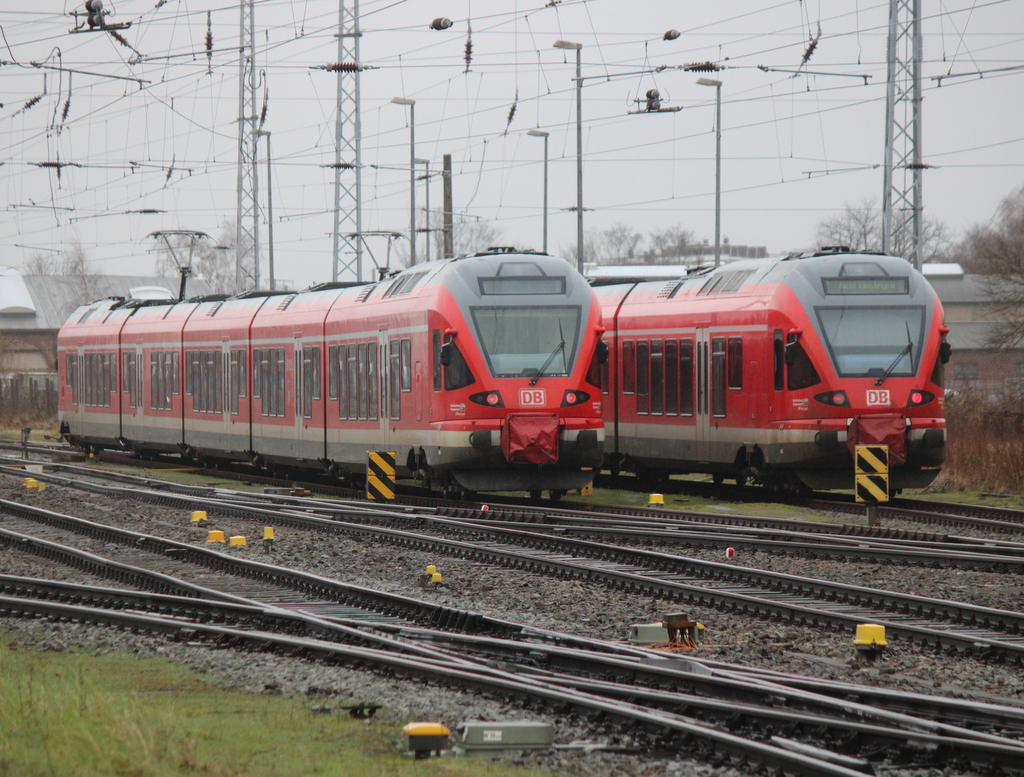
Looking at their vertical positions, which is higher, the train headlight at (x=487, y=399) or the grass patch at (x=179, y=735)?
the train headlight at (x=487, y=399)

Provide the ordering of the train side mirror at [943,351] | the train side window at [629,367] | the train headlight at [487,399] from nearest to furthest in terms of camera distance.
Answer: the train headlight at [487,399], the train side mirror at [943,351], the train side window at [629,367]

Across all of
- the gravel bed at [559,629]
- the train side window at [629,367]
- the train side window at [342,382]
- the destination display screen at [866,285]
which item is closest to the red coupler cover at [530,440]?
the gravel bed at [559,629]

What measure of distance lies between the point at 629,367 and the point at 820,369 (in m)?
5.49

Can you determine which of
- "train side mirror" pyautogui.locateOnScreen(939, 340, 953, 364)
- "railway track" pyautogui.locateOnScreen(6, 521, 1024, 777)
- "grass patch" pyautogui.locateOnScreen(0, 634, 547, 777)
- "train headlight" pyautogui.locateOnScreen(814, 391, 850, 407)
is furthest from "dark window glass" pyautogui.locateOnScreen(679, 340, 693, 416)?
"grass patch" pyautogui.locateOnScreen(0, 634, 547, 777)

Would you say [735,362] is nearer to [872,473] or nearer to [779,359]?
[779,359]

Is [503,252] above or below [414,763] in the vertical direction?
above

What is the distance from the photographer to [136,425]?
3600 centimetres

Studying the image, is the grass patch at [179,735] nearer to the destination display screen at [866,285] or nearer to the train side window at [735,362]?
the destination display screen at [866,285]

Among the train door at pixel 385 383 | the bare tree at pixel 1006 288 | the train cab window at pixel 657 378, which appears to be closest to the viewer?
the train door at pixel 385 383

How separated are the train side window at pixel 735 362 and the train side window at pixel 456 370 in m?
4.42

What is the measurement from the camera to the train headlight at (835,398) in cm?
2077

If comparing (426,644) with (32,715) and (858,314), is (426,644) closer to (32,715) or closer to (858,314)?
(32,715)

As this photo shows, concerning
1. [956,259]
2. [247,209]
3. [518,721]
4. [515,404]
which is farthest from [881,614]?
[956,259]

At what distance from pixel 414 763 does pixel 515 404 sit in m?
13.8
